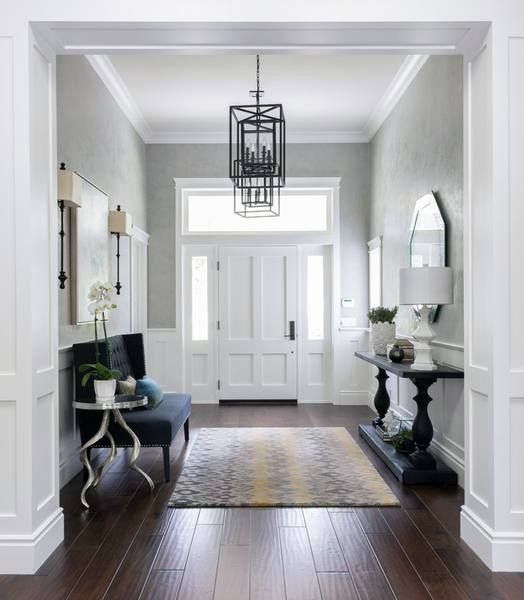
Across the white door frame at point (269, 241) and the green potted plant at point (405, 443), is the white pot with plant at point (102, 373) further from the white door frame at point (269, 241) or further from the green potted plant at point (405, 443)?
the white door frame at point (269, 241)

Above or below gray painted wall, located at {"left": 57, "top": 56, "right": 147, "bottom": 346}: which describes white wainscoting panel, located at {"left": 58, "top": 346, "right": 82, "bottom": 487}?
below

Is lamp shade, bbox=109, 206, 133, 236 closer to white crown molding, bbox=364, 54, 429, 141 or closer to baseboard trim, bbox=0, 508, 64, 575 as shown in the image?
white crown molding, bbox=364, 54, 429, 141

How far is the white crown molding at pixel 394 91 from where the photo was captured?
499 centimetres

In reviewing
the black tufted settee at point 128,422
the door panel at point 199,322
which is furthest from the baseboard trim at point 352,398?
the black tufted settee at point 128,422

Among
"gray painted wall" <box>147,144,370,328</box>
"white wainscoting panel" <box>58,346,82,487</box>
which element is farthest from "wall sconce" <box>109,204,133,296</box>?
"gray painted wall" <box>147,144,370,328</box>

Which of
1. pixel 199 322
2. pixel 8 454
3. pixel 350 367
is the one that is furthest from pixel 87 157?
pixel 350 367

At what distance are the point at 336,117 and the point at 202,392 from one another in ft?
11.9

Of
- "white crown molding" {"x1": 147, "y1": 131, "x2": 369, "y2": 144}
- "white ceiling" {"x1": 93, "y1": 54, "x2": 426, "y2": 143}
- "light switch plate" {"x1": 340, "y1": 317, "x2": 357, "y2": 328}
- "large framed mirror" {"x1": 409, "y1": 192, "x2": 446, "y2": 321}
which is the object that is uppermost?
"white ceiling" {"x1": 93, "y1": 54, "x2": 426, "y2": 143}

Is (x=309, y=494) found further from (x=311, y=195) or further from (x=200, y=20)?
(x=311, y=195)

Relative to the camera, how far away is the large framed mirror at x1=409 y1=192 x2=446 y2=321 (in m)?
4.36

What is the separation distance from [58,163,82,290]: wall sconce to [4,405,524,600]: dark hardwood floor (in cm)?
154

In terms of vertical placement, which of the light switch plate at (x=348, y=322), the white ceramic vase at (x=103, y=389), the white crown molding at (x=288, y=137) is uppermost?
the white crown molding at (x=288, y=137)

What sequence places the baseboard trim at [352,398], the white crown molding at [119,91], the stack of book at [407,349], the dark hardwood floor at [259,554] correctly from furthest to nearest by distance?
the baseboard trim at [352,398]
the white crown molding at [119,91]
the stack of book at [407,349]
the dark hardwood floor at [259,554]

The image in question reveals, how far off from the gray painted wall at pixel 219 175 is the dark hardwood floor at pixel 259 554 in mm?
3589
